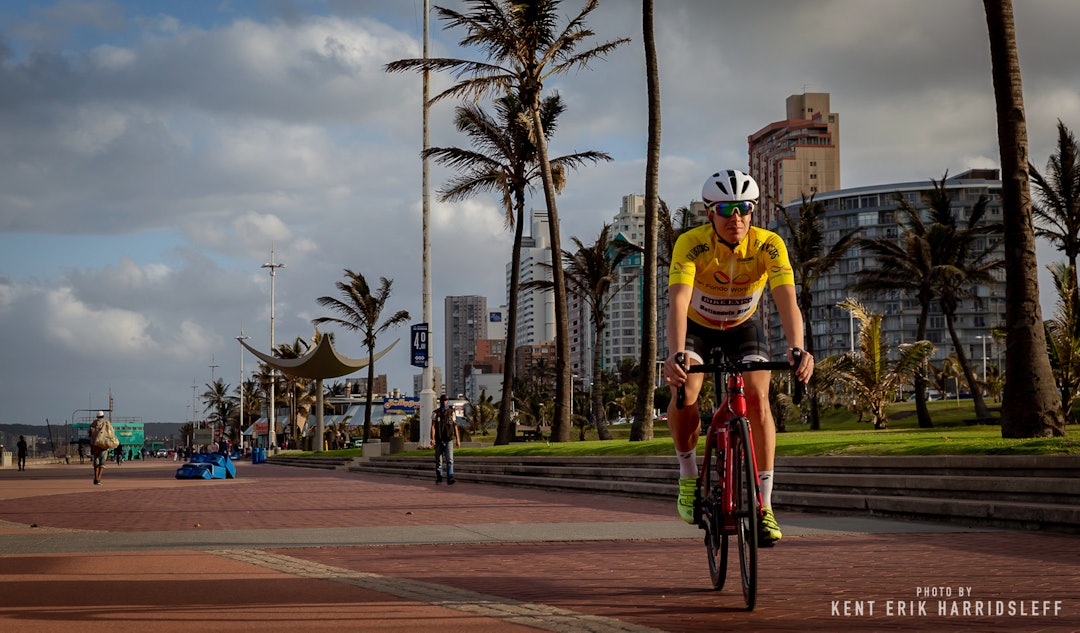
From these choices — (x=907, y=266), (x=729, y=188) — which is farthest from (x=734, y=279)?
(x=907, y=266)

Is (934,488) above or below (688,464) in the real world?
below

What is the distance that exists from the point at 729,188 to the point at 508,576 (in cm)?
325

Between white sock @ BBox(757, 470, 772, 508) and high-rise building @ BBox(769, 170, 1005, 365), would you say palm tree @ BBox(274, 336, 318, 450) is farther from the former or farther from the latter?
white sock @ BBox(757, 470, 772, 508)

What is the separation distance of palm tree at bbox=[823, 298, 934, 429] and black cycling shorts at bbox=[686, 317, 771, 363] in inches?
1212

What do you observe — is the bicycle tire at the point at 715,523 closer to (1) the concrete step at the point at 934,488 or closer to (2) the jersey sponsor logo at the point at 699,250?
(2) the jersey sponsor logo at the point at 699,250

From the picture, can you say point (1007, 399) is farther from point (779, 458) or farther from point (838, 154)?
point (838, 154)

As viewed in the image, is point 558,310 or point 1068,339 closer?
point 1068,339

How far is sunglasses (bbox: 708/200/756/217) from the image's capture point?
6074 millimetres

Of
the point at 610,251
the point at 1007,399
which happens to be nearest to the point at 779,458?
the point at 1007,399

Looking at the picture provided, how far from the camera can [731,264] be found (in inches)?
246

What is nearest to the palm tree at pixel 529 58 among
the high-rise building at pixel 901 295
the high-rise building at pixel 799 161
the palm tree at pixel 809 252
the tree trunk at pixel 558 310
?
the tree trunk at pixel 558 310

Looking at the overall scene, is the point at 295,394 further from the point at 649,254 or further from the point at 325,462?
the point at 649,254

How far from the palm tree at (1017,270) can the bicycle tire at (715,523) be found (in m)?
10.1

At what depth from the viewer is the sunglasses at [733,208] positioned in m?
6.07
